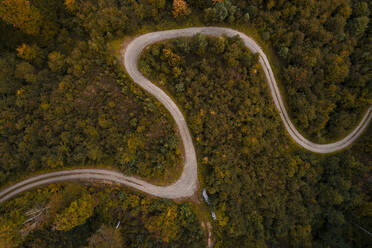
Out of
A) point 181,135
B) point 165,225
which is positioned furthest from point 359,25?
point 165,225

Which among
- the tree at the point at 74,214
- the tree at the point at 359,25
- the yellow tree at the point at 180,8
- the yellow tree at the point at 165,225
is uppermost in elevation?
the yellow tree at the point at 180,8

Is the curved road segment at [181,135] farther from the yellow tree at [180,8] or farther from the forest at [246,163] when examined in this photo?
the yellow tree at [180,8]

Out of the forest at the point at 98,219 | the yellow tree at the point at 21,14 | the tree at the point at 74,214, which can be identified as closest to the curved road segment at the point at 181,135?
the forest at the point at 98,219

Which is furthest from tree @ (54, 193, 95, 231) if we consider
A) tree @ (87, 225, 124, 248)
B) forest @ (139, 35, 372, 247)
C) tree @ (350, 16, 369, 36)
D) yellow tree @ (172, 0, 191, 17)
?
tree @ (350, 16, 369, 36)

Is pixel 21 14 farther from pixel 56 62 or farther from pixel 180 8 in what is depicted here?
pixel 180 8

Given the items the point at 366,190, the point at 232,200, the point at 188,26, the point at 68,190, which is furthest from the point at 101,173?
the point at 366,190

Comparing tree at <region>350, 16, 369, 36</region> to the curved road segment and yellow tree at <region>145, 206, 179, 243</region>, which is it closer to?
the curved road segment
